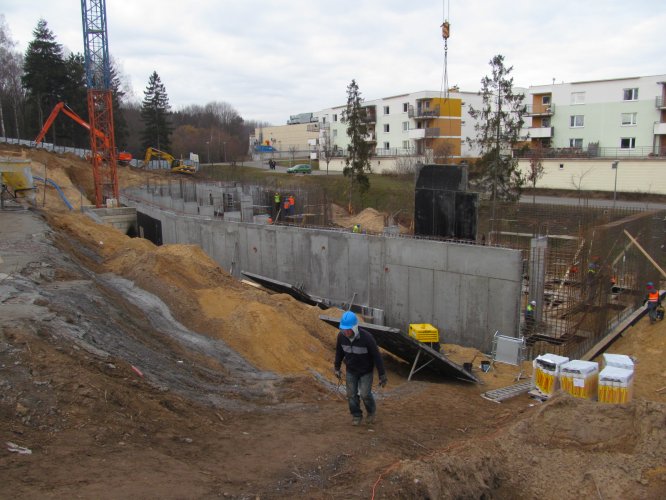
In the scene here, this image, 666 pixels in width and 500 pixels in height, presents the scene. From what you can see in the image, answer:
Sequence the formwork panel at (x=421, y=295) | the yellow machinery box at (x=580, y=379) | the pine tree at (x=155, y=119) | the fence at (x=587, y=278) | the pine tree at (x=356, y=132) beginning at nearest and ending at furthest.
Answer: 1. the yellow machinery box at (x=580, y=379)
2. the fence at (x=587, y=278)
3. the formwork panel at (x=421, y=295)
4. the pine tree at (x=356, y=132)
5. the pine tree at (x=155, y=119)

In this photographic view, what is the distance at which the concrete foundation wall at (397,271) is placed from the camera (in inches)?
588

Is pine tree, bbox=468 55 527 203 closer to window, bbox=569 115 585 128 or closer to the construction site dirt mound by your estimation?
the construction site dirt mound

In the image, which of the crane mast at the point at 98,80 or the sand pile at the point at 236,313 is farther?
the crane mast at the point at 98,80

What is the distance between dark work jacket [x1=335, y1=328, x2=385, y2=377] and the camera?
652 cm

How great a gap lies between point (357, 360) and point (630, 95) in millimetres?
43369

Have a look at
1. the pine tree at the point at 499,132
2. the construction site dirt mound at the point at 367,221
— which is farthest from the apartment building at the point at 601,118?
the construction site dirt mound at the point at 367,221

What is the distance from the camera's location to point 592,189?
37.0m

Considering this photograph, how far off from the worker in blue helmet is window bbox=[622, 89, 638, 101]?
4292cm

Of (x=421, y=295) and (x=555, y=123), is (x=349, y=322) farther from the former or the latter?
(x=555, y=123)

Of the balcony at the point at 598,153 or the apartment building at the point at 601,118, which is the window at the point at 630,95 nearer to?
the apartment building at the point at 601,118

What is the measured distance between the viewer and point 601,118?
138 feet

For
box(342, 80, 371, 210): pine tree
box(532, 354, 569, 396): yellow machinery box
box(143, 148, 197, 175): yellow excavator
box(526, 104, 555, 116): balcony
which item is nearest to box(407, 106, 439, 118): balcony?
box(526, 104, 555, 116): balcony

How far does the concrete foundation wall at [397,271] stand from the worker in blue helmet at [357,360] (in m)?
9.02

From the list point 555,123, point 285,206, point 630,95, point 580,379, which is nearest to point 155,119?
point 285,206
